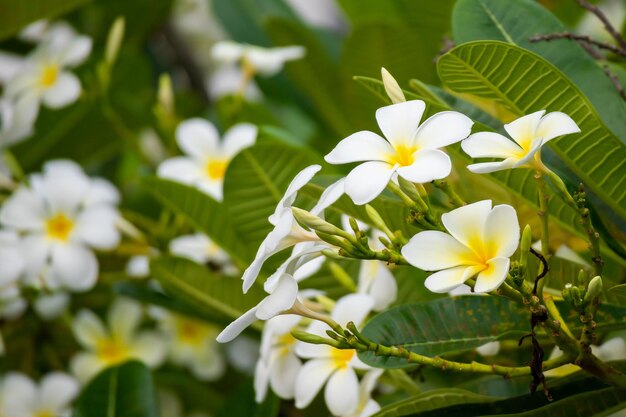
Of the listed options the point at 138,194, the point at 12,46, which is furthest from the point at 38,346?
the point at 12,46

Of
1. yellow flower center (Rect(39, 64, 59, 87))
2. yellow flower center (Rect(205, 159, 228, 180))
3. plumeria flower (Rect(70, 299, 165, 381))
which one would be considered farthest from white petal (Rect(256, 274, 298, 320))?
yellow flower center (Rect(39, 64, 59, 87))

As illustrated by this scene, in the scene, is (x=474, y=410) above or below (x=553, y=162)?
below

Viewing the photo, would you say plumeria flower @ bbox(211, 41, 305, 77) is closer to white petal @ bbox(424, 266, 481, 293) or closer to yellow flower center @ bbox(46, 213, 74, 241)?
yellow flower center @ bbox(46, 213, 74, 241)

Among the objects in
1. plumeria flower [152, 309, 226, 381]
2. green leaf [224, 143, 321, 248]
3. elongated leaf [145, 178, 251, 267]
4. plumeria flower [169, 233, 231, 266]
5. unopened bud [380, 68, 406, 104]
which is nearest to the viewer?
unopened bud [380, 68, 406, 104]

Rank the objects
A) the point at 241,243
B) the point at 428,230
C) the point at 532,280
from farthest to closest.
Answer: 1. the point at 241,243
2. the point at 532,280
3. the point at 428,230

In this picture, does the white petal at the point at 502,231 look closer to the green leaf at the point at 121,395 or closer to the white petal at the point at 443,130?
the white petal at the point at 443,130

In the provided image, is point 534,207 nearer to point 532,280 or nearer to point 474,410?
point 532,280
